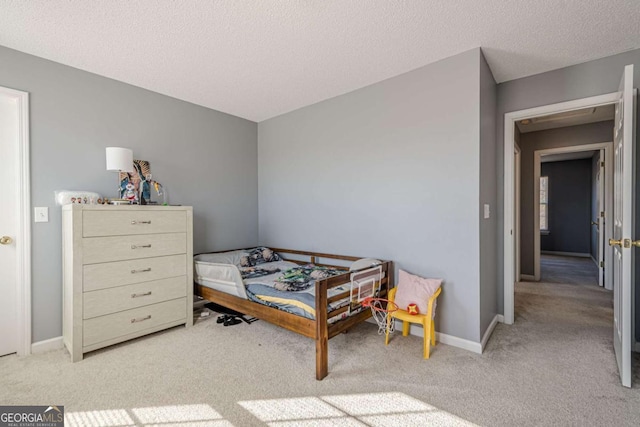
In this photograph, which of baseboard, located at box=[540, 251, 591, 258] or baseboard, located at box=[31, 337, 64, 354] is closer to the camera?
baseboard, located at box=[31, 337, 64, 354]

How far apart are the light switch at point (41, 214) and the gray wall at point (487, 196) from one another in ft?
11.7

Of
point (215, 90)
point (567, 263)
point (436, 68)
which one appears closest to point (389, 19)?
point (436, 68)

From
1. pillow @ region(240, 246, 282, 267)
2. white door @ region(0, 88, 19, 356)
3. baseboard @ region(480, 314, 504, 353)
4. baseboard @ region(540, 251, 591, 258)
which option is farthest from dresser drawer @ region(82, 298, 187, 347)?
baseboard @ region(540, 251, 591, 258)

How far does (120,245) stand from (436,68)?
308cm

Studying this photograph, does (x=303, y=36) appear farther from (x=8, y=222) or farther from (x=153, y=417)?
(x=8, y=222)

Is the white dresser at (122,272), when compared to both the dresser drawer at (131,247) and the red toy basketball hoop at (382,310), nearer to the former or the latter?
the dresser drawer at (131,247)

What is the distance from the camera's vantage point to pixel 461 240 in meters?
2.38

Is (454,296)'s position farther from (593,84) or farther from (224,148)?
(224,148)

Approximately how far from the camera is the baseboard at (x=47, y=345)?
7.72 ft

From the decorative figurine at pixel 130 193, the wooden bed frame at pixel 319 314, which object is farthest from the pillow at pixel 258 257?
the decorative figurine at pixel 130 193

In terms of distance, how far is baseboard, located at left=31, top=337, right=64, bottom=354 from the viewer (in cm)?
235

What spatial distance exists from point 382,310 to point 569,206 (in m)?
7.30

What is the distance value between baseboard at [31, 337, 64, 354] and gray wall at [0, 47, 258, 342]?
4cm

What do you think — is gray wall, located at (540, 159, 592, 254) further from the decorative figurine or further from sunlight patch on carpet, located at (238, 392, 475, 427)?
the decorative figurine
